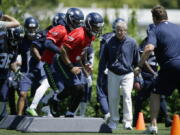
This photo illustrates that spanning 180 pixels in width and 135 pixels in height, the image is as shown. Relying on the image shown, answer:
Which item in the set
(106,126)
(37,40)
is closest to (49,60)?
(37,40)

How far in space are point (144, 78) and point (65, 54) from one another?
2823 millimetres

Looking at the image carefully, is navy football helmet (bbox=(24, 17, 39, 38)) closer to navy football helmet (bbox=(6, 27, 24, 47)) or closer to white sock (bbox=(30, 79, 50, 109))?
navy football helmet (bbox=(6, 27, 24, 47))

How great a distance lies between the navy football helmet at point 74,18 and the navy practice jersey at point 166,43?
6.32 feet

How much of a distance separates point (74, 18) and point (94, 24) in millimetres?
779

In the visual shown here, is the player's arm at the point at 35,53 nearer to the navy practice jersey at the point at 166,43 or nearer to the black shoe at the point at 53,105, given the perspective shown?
the black shoe at the point at 53,105

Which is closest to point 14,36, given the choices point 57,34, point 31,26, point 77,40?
point 57,34

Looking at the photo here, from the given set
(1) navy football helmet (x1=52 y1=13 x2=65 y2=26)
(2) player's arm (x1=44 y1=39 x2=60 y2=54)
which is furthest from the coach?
(1) navy football helmet (x1=52 y1=13 x2=65 y2=26)

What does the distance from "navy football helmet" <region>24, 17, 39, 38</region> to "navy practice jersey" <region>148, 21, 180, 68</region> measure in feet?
13.6

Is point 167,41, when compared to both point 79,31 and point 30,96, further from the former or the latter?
point 30,96

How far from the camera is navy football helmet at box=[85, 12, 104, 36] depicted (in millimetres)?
12375

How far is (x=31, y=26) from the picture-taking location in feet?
49.8

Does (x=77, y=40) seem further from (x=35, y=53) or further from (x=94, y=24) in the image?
(x=35, y=53)

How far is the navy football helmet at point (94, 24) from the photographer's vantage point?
1238 centimetres

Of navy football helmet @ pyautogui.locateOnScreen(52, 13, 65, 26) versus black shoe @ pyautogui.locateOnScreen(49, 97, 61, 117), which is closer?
black shoe @ pyautogui.locateOnScreen(49, 97, 61, 117)
